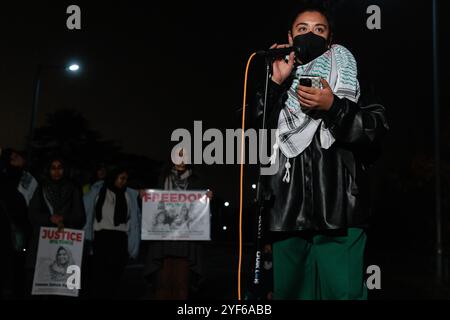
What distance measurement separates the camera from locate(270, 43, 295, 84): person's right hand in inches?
109

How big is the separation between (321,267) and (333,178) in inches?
15.9

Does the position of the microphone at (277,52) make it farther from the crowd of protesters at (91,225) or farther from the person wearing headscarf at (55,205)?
the person wearing headscarf at (55,205)

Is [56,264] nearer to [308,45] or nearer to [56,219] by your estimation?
[56,219]

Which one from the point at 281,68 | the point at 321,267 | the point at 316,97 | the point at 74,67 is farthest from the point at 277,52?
the point at 74,67

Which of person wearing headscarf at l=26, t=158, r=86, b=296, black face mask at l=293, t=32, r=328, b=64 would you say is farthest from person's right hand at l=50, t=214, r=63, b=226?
black face mask at l=293, t=32, r=328, b=64

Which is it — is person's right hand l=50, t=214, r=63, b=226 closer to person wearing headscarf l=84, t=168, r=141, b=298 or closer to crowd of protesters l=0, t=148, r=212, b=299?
crowd of protesters l=0, t=148, r=212, b=299

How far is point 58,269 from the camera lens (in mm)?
7547

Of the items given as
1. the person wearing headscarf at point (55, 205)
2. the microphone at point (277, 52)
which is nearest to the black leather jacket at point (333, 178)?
the microphone at point (277, 52)

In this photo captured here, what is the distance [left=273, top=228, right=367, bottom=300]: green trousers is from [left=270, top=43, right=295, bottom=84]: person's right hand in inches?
29.9

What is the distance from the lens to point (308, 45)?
2.71m

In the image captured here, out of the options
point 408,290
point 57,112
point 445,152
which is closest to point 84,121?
point 57,112
